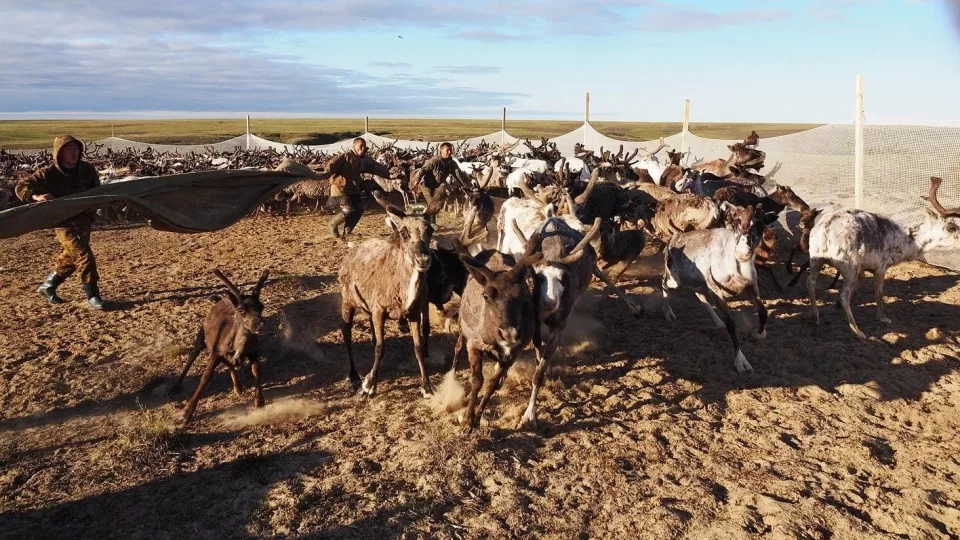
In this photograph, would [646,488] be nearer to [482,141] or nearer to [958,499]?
[958,499]

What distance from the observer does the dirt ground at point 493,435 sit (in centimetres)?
466

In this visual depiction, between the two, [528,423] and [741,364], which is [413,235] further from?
[741,364]

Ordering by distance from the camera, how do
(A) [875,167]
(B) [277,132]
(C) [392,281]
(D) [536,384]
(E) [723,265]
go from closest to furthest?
(D) [536,384] → (C) [392,281] → (E) [723,265] → (A) [875,167] → (B) [277,132]

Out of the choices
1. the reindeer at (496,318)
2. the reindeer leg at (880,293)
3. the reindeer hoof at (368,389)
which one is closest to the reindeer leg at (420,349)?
the reindeer hoof at (368,389)

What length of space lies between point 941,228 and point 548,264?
620 centimetres

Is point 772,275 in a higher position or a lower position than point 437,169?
lower

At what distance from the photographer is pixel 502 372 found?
584 centimetres

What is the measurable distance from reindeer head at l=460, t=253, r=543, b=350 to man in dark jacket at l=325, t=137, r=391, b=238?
20.9ft

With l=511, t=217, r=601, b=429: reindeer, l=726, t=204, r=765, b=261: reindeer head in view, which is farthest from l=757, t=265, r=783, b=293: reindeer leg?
l=511, t=217, r=601, b=429: reindeer

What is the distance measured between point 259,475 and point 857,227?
7954mm

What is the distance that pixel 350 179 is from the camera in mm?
12531

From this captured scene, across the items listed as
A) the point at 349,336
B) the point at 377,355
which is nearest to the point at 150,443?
the point at 377,355

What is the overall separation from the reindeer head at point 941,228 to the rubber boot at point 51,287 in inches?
475

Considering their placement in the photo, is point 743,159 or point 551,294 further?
point 743,159
